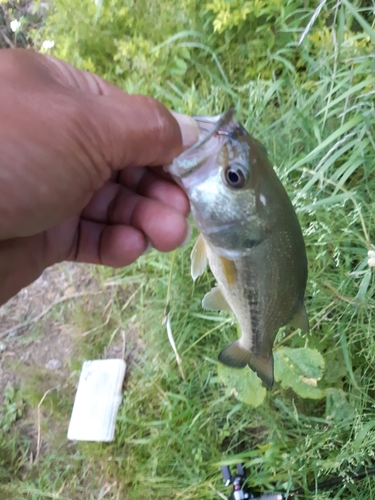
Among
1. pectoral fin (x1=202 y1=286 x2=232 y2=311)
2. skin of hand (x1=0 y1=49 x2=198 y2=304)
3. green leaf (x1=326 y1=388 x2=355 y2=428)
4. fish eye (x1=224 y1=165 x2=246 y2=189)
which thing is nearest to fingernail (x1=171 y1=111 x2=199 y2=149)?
skin of hand (x1=0 y1=49 x2=198 y2=304)

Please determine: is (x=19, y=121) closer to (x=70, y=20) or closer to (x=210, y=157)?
(x=210, y=157)

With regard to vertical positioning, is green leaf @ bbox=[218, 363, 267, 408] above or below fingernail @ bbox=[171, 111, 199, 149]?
below

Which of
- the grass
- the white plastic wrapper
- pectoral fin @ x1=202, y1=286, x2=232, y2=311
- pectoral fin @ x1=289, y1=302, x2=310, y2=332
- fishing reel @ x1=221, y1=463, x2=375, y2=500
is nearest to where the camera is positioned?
pectoral fin @ x1=289, y1=302, x2=310, y2=332

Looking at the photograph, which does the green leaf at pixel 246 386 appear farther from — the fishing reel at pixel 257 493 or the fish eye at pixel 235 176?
the fish eye at pixel 235 176

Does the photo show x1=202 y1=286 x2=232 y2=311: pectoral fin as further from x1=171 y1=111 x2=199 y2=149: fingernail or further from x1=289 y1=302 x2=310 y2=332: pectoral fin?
x1=171 y1=111 x2=199 y2=149: fingernail

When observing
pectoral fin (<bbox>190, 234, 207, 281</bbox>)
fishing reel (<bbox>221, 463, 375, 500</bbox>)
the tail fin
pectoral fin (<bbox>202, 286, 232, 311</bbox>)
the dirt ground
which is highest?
pectoral fin (<bbox>190, 234, 207, 281</bbox>)

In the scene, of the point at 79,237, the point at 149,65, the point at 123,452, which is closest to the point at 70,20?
the point at 149,65

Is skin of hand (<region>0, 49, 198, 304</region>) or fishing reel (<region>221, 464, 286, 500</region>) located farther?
fishing reel (<region>221, 464, 286, 500</region>)
